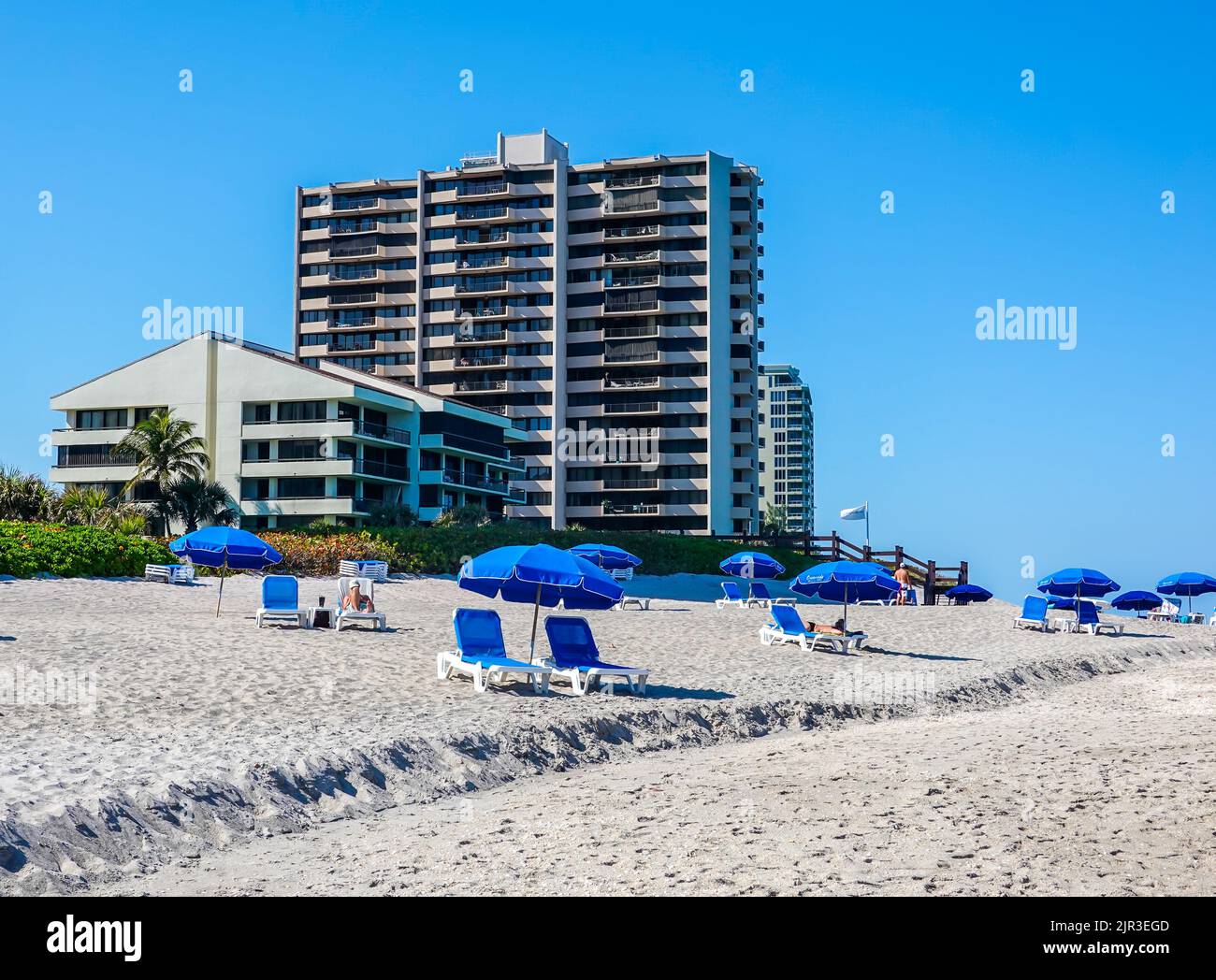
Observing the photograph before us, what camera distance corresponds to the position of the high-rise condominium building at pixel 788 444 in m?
172

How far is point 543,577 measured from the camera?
1627 centimetres

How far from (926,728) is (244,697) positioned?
8132mm

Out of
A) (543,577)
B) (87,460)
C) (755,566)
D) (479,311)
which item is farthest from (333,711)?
(479,311)

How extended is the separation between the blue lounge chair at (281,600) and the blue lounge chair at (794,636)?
916cm

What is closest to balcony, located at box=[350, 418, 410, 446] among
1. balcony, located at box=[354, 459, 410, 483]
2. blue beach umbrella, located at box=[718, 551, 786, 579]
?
balcony, located at box=[354, 459, 410, 483]

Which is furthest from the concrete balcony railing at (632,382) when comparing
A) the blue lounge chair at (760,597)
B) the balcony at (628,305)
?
the blue lounge chair at (760,597)

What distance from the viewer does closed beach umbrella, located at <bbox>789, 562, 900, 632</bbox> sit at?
24.0 meters

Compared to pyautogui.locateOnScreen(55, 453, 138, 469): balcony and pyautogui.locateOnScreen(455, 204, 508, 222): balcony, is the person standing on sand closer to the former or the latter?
pyautogui.locateOnScreen(55, 453, 138, 469): balcony

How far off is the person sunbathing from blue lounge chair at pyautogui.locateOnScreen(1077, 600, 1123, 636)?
1919cm

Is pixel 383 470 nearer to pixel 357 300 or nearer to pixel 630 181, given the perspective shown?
pixel 357 300

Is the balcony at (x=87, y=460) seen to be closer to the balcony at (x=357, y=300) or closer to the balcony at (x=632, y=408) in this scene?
the balcony at (x=357, y=300)

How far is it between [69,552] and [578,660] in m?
17.5

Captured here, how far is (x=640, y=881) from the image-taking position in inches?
305
